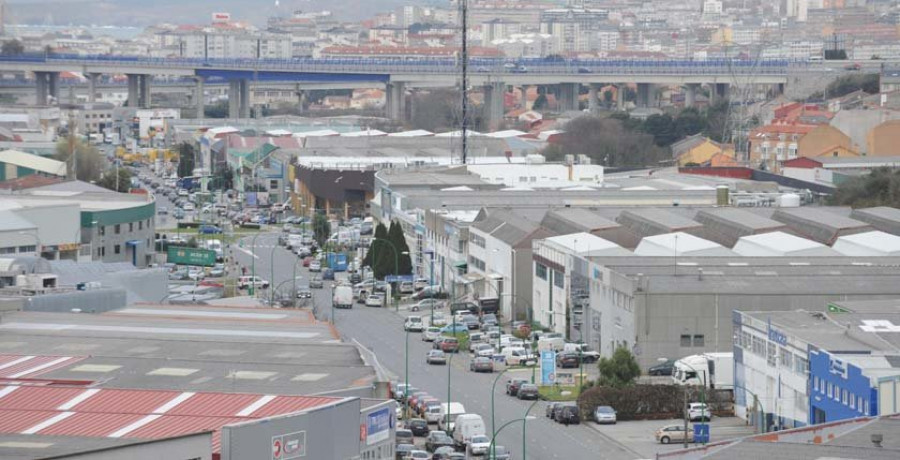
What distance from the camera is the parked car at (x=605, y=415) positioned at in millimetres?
15812

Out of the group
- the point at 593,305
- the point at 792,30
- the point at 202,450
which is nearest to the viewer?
the point at 202,450

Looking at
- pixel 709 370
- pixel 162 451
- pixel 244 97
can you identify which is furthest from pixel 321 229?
pixel 244 97

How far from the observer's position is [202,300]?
2133cm

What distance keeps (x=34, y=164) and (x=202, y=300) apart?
13.2m

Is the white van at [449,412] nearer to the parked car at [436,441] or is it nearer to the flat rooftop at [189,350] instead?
the parked car at [436,441]

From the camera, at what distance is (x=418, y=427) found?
15.3 m

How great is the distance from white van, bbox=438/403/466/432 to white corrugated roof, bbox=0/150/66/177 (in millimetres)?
18376

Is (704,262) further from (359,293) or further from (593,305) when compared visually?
(359,293)

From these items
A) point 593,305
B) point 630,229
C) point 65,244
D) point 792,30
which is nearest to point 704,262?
point 593,305

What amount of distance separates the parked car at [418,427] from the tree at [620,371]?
180 cm

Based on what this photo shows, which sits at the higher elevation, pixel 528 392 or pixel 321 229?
pixel 321 229

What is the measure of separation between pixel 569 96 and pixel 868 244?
126 ft

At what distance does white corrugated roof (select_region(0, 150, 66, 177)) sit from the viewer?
3328cm

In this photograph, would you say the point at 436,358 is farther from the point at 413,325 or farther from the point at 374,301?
the point at 374,301
